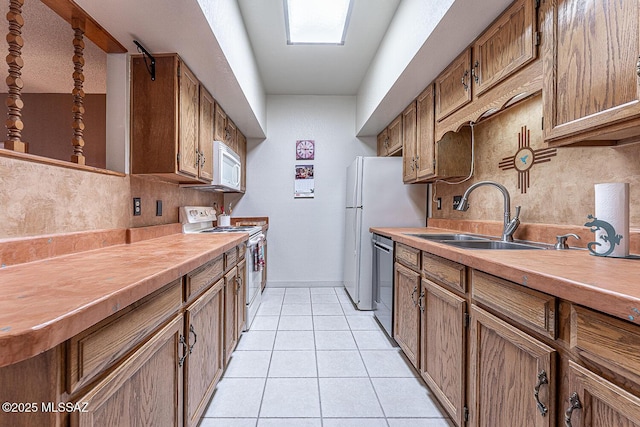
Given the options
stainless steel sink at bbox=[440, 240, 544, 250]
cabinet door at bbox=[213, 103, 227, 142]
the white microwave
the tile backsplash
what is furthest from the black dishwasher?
cabinet door at bbox=[213, 103, 227, 142]

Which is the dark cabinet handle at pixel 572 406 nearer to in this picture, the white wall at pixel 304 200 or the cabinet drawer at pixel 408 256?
the cabinet drawer at pixel 408 256

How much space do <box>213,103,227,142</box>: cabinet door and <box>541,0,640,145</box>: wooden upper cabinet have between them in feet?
7.53

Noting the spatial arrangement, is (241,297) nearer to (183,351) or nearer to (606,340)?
(183,351)

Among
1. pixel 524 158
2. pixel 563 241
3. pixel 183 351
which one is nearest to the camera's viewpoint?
pixel 183 351

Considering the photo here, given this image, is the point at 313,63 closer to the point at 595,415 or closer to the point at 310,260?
the point at 310,260

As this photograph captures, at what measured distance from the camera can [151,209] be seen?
206 centimetres

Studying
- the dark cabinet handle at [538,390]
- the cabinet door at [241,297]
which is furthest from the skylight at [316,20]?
the dark cabinet handle at [538,390]

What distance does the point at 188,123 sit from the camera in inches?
79.4

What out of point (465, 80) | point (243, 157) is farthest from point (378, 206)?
point (243, 157)

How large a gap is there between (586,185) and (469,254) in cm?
70

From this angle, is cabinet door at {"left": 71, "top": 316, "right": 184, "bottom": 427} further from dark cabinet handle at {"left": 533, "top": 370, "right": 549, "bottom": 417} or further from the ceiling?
the ceiling

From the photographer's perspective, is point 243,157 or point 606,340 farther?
point 243,157

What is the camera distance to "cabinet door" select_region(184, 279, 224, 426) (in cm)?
124

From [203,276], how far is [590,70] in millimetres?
1719
